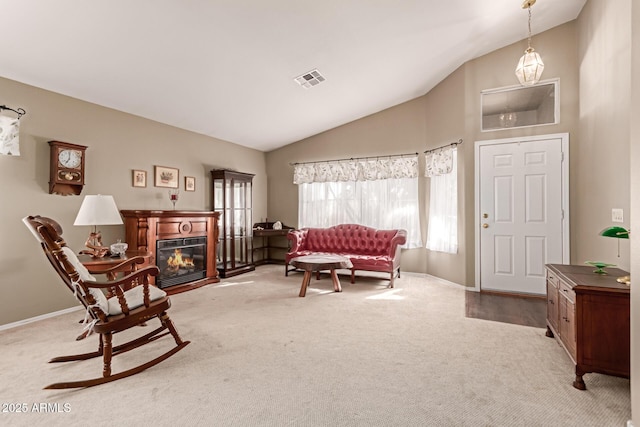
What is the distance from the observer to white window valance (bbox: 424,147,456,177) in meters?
4.90

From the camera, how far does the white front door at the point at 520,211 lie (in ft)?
13.6

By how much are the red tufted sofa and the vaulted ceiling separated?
229cm

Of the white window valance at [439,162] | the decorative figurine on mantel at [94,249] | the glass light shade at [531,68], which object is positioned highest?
the glass light shade at [531,68]

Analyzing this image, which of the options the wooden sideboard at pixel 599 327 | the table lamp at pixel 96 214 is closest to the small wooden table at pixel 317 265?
the table lamp at pixel 96 214

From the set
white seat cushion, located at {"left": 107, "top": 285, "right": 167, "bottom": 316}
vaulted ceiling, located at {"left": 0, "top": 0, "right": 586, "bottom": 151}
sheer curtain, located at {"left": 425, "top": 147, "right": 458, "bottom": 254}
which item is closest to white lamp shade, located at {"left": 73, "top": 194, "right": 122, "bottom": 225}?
white seat cushion, located at {"left": 107, "top": 285, "right": 167, "bottom": 316}

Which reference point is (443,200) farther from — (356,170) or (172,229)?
(172,229)

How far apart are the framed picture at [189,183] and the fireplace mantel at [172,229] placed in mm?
601

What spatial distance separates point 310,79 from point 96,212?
3.06 meters

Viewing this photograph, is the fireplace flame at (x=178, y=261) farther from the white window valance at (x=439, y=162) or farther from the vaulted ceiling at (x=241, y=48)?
the white window valance at (x=439, y=162)

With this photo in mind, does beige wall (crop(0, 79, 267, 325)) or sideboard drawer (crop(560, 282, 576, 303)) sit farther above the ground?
beige wall (crop(0, 79, 267, 325))

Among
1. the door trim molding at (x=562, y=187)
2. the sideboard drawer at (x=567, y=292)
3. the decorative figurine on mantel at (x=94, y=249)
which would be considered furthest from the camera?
the door trim molding at (x=562, y=187)

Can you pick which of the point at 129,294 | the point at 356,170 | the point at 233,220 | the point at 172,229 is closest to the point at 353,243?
the point at 356,170

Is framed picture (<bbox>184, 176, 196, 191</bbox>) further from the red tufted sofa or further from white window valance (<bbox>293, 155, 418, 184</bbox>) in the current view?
white window valance (<bbox>293, 155, 418, 184</bbox>)

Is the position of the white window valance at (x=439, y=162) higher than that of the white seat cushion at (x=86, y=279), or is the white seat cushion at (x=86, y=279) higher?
the white window valance at (x=439, y=162)
